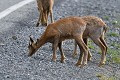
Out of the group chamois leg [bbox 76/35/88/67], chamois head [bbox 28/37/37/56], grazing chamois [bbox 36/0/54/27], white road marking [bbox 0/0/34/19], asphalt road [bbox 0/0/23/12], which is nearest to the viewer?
chamois leg [bbox 76/35/88/67]

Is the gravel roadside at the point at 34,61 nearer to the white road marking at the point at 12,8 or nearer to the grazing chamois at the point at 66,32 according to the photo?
the white road marking at the point at 12,8

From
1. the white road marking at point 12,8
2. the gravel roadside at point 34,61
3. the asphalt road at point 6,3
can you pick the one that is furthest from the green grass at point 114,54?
the asphalt road at point 6,3

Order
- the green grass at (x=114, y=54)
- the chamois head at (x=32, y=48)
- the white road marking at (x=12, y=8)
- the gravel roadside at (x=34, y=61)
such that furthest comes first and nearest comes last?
the white road marking at (x=12, y=8), the green grass at (x=114, y=54), the chamois head at (x=32, y=48), the gravel roadside at (x=34, y=61)

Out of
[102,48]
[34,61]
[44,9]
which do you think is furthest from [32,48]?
[44,9]

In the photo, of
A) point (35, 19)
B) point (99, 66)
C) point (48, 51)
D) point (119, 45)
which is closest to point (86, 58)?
point (99, 66)

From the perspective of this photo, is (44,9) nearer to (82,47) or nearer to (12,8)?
(12,8)

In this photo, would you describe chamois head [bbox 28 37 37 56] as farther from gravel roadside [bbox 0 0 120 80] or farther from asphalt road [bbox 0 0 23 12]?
asphalt road [bbox 0 0 23 12]

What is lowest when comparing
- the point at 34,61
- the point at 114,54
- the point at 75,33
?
the point at 114,54

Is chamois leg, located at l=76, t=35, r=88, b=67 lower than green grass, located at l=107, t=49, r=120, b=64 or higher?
higher

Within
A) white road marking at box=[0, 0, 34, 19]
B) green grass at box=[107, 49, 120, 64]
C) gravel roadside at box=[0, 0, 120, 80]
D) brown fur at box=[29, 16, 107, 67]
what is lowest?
green grass at box=[107, 49, 120, 64]

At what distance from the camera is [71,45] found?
1084cm

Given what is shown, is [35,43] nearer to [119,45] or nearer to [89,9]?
[119,45]

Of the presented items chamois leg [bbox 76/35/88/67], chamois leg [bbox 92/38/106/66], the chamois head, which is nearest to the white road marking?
the chamois head

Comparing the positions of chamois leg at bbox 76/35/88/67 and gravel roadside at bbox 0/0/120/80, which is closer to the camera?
gravel roadside at bbox 0/0/120/80
